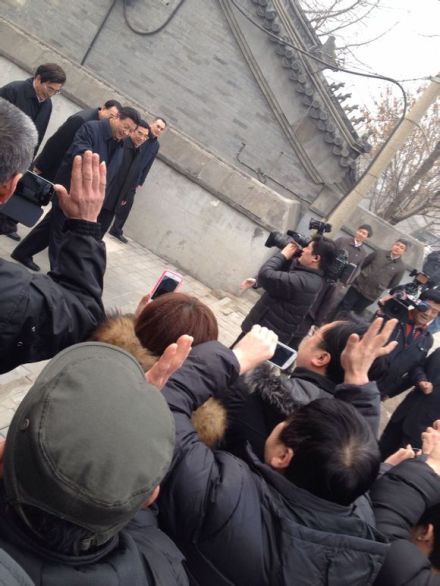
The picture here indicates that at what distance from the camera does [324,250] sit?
11.8ft

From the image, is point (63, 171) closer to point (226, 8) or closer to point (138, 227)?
point (138, 227)

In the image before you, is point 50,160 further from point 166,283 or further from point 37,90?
point 166,283

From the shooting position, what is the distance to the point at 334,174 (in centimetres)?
1203

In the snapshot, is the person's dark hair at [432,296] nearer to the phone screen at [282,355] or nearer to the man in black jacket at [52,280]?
the phone screen at [282,355]

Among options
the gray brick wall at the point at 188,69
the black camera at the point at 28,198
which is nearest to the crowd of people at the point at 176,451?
the black camera at the point at 28,198

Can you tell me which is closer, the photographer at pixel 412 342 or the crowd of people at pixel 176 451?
the crowd of people at pixel 176 451

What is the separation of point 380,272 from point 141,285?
11.6 ft

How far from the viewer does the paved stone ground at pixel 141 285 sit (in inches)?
195

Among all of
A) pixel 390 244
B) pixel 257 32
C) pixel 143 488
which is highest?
pixel 257 32

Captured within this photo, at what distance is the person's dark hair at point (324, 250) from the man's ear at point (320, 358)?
144 cm

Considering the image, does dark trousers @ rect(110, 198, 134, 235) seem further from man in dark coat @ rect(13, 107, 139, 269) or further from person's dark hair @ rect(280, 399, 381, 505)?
person's dark hair @ rect(280, 399, 381, 505)

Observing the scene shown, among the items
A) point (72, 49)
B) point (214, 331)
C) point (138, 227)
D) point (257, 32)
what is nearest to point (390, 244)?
point (138, 227)

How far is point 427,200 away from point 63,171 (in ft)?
38.0

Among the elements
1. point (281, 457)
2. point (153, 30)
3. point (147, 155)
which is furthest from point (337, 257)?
point (153, 30)
